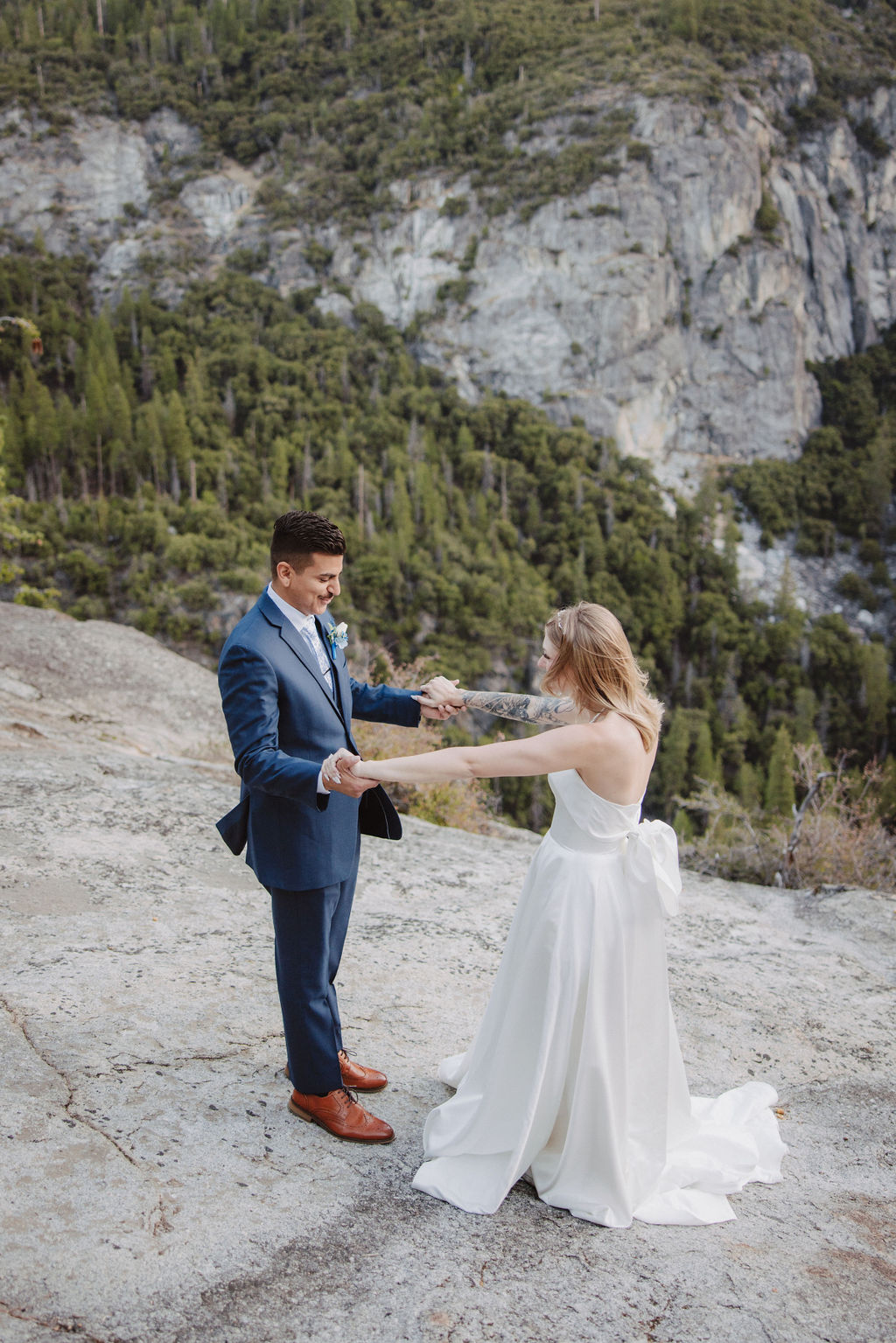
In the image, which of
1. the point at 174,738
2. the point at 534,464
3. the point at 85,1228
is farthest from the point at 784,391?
the point at 85,1228

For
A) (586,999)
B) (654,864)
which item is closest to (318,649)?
(654,864)

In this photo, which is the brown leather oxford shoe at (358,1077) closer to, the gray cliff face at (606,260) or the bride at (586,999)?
the bride at (586,999)

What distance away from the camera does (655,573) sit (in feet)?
265

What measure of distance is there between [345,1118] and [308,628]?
176 cm

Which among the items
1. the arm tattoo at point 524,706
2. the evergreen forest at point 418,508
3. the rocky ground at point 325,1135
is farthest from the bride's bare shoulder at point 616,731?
the evergreen forest at point 418,508

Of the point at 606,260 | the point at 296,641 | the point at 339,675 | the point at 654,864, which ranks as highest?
the point at 606,260

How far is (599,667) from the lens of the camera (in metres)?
2.96

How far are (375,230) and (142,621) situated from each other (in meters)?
70.6

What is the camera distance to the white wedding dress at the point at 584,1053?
2.93 metres

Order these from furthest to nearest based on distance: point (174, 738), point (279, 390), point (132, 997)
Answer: point (279, 390) → point (174, 738) → point (132, 997)

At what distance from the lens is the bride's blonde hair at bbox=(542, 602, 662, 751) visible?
295 cm

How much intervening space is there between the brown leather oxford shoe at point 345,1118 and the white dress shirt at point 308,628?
1477mm

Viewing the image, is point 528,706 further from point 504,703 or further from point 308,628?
point 308,628

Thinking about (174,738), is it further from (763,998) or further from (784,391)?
(784,391)
